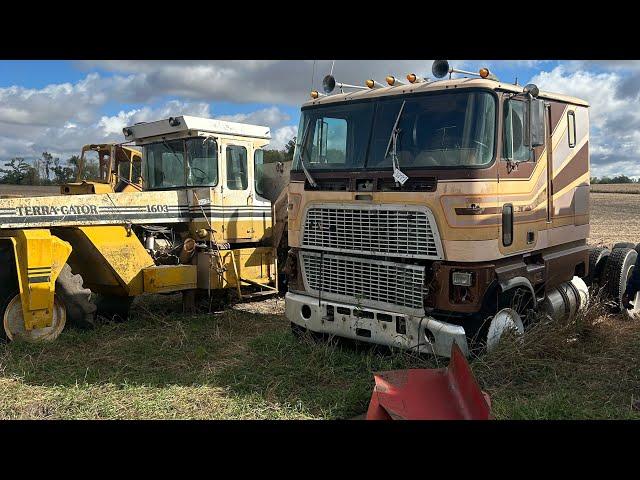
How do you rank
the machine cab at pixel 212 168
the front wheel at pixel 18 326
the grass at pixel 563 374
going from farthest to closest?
the machine cab at pixel 212 168 → the front wheel at pixel 18 326 → the grass at pixel 563 374

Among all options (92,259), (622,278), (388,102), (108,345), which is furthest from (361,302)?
(622,278)

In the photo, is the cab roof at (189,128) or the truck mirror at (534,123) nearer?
the truck mirror at (534,123)

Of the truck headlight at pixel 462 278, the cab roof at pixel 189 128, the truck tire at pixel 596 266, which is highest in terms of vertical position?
the cab roof at pixel 189 128

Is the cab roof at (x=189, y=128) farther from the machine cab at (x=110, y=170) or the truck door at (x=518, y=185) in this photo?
the truck door at (x=518, y=185)

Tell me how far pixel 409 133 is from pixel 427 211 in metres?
0.87

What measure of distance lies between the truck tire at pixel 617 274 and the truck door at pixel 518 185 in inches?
115

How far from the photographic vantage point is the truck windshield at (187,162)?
28.6 ft

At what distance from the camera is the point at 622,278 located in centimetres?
858

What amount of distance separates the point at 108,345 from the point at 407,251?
3.91 metres

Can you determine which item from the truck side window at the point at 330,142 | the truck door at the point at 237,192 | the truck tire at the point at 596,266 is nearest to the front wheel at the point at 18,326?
the truck door at the point at 237,192

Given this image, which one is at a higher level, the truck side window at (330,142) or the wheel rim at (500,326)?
the truck side window at (330,142)

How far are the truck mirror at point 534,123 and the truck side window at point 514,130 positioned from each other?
0.05 metres

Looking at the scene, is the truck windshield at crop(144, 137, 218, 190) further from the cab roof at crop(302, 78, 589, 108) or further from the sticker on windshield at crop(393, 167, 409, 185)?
the sticker on windshield at crop(393, 167, 409, 185)

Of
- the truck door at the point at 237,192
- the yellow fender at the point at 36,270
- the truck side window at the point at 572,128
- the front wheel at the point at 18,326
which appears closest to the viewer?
the yellow fender at the point at 36,270
